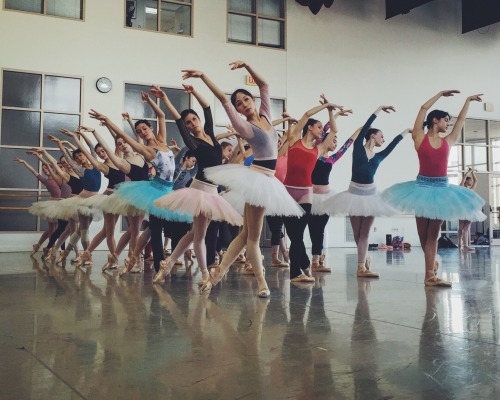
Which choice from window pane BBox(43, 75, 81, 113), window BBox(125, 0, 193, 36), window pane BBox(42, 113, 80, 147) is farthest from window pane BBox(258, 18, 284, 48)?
window pane BBox(42, 113, 80, 147)

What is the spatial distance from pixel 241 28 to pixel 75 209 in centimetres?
683

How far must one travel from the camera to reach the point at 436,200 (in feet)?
14.3

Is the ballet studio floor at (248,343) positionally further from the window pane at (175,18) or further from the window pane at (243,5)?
the window pane at (243,5)

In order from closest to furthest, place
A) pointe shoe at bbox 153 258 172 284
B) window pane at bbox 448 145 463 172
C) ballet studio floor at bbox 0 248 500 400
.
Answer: ballet studio floor at bbox 0 248 500 400 → pointe shoe at bbox 153 258 172 284 → window pane at bbox 448 145 463 172

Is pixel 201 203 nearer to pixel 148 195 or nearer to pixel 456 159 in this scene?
pixel 148 195

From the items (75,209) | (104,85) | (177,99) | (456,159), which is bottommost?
(75,209)

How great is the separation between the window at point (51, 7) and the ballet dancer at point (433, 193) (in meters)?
7.94

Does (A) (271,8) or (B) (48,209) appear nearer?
(B) (48,209)

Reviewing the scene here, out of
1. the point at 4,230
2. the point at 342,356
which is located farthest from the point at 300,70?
the point at 342,356

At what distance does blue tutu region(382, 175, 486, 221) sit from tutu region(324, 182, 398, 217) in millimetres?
528

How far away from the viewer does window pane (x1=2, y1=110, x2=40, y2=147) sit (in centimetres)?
980

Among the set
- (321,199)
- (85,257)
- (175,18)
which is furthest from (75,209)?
(175,18)

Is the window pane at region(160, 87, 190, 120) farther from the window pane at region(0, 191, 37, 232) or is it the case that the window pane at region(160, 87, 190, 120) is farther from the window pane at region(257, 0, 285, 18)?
the window pane at region(0, 191, 37, 232)

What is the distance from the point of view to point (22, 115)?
9.92 metres
